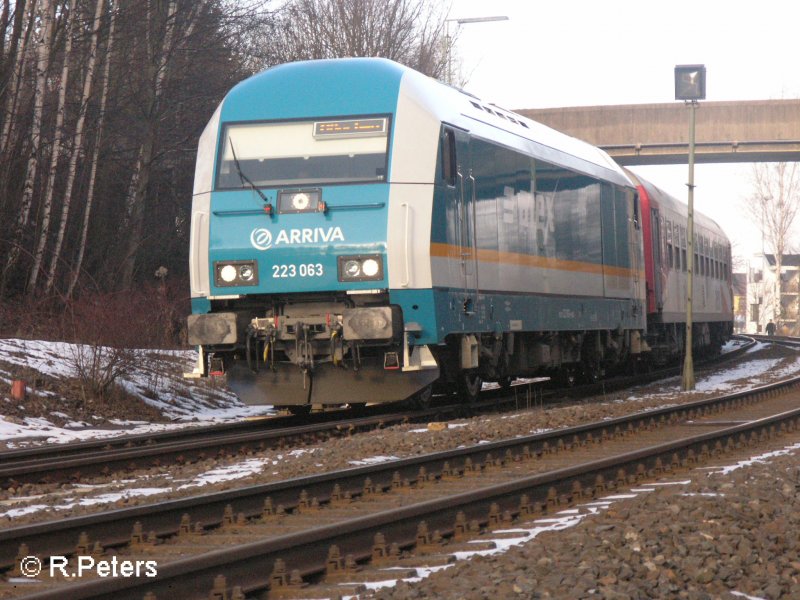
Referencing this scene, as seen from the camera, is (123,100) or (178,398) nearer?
(178,398)

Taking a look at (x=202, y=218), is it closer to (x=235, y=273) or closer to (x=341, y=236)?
(x=235, y=273)

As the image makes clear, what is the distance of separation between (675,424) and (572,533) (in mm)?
7824

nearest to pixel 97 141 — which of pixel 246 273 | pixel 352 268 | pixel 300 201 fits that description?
pixel 246 273

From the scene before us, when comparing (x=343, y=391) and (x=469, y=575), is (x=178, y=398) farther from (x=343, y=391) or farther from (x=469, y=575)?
(x=469, y=575)

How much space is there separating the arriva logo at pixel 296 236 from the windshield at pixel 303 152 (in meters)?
0.52

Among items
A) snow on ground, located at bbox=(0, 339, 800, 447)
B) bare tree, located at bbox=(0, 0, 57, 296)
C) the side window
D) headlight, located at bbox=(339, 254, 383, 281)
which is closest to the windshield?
the side window

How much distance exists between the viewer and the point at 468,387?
628 inches

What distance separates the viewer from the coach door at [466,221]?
44.3 ft

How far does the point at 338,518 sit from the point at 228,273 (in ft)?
19.6

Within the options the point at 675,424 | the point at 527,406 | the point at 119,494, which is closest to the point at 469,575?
the point at 119,494

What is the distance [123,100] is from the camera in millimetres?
27562

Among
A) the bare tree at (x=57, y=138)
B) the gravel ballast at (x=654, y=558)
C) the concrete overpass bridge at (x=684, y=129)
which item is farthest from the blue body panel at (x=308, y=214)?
the concrete overpass bridge at (x=684, y=129)

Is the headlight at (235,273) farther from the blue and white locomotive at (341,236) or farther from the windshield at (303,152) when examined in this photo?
the windshield at (303,152)

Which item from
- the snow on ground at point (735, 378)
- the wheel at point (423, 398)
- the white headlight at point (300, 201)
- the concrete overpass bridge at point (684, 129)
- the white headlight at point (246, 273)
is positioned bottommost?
the snow on ground at point (735, 378)
